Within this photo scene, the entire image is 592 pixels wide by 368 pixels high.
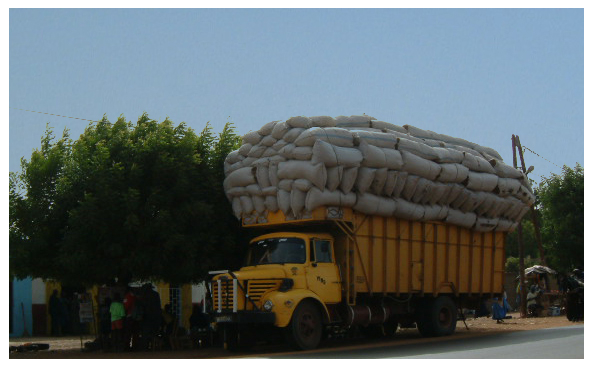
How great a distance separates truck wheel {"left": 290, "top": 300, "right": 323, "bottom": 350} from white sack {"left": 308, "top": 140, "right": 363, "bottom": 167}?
10.1 feet

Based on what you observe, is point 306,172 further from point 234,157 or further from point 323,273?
point 234,157

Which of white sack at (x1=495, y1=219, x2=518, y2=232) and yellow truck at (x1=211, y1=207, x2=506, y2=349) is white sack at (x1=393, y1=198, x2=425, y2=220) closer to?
yellow truck at (x1=211, y1=207, x2=506, y2=349)

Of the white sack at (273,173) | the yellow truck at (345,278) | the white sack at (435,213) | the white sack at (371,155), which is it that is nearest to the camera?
the yellow truck at (345,278)

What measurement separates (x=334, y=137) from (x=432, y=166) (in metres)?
3.21

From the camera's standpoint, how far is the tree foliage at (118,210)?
57.3 ft

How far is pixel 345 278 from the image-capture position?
1755 centimetres

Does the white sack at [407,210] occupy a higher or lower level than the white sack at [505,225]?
higher

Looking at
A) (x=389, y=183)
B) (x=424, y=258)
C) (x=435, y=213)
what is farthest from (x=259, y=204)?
(x=424, y=258)

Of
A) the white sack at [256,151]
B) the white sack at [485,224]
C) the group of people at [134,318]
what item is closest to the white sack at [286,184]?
the white sack at [256,151]

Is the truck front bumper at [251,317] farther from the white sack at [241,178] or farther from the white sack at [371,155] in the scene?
the white sack at [371,155]

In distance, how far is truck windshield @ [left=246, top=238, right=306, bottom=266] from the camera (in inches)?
666

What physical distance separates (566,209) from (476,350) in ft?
68.5

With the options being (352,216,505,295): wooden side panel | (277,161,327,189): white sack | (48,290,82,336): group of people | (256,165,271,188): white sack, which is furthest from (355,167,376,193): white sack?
(48,290,82,336): group of people

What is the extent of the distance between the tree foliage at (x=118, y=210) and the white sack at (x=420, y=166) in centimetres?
474
